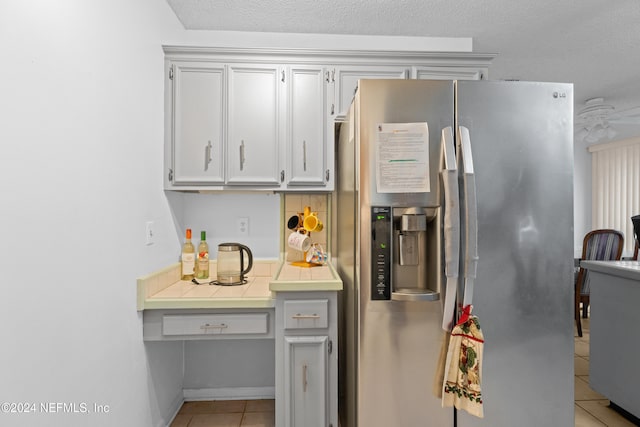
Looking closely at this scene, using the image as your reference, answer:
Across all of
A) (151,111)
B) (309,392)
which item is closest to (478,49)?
(151,111)

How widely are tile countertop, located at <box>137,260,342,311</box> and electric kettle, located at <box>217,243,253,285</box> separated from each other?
71 millimetres

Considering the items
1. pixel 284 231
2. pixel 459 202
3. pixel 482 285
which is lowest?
pixel 482 285

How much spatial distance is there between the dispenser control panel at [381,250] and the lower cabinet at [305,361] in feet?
1.27

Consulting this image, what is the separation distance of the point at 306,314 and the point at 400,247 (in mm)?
592

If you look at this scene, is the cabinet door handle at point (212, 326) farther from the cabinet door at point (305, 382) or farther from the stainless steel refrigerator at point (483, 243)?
the stainless steel refrigerator at point (483, 243)

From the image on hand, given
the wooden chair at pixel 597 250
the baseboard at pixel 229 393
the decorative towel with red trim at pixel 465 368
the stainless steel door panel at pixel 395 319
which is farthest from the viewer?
the wooden chair at pixel 597 250

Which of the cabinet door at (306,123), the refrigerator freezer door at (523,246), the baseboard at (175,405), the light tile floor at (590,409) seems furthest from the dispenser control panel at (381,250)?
the light tile floor at (590,409)

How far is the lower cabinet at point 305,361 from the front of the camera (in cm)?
173

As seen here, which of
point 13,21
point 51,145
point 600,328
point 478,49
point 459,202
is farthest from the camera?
point 478,49

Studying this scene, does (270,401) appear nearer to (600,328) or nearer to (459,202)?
(459,202)

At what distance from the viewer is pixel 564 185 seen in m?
1.49

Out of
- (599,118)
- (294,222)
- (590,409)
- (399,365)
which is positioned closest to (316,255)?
(294,222)

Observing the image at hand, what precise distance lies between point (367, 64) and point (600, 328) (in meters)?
2.36

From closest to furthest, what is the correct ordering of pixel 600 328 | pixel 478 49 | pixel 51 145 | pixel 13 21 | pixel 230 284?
pixel 13 21
pixel 51 145
pixel 230 284
pixel 600 328
pixel 478 49
